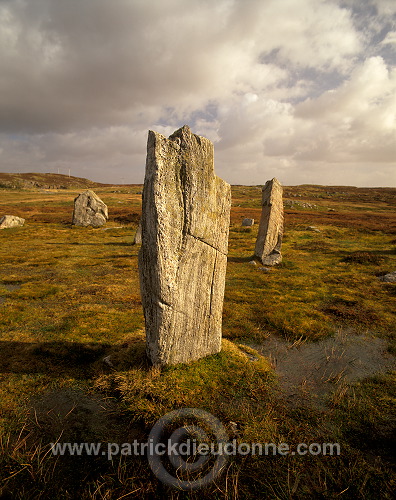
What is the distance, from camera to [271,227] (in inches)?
691

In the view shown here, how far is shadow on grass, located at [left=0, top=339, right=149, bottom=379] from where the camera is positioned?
6.56m

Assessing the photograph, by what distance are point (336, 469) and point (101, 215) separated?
109 ft

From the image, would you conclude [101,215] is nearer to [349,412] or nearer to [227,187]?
[227,187]

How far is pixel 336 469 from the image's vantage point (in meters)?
4.22

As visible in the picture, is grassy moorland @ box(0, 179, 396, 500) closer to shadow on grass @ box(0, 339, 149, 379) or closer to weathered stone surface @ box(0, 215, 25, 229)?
shadow on grass @ box(0, 339, 149, 379)

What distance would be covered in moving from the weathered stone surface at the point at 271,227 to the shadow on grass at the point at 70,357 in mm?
11866

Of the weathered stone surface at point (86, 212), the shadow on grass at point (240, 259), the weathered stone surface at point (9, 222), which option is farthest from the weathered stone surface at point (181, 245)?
A: the weathered stone surface at point (9, 222)

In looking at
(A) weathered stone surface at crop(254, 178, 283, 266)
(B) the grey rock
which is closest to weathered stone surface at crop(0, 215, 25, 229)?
(A) weathered stone surface at crop(254, 178, 283, 266)

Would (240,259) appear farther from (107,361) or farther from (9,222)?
(9,222)

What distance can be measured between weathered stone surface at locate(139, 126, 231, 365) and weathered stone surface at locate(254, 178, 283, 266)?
11.4 meters

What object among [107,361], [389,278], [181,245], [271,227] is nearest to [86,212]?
[271,227]

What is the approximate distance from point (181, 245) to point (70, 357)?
Result: 4.53 meters

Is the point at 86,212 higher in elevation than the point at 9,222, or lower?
higher

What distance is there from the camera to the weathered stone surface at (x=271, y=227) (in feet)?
57.2
